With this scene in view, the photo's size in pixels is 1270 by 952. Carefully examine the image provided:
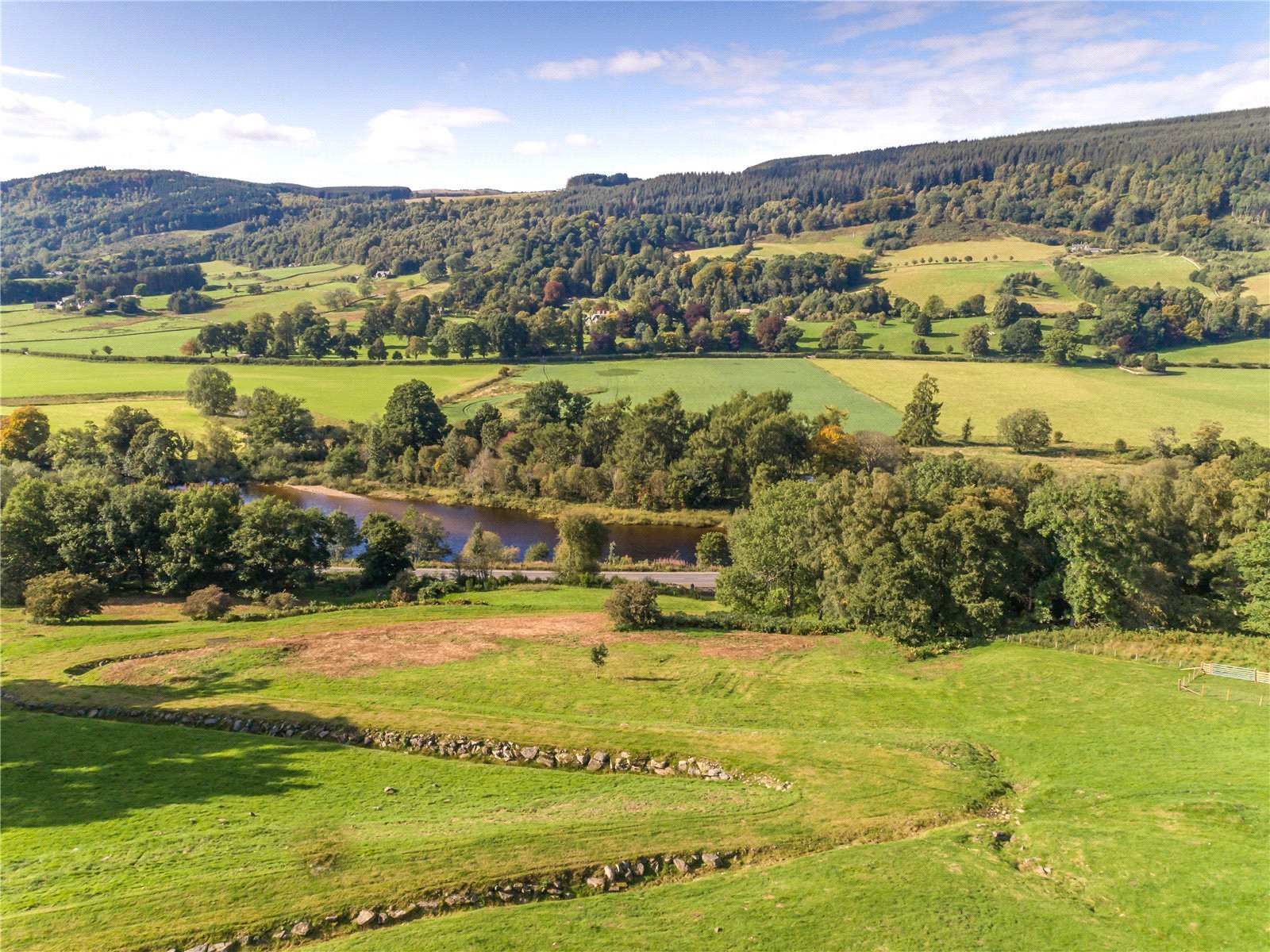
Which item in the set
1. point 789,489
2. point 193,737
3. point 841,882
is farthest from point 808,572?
point 193,737

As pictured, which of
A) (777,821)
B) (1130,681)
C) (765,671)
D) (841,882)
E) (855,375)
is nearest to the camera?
(841,882)

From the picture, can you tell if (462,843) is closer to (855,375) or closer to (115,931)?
(115,931)

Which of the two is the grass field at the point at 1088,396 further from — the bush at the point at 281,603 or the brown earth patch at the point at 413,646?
the bush at the point at 281,603

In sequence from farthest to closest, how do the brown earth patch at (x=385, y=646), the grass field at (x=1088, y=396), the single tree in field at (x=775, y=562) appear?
the grass field at (x=1088, y=396) < the single tree in field at (x=775, y=562) < the brown earth patch at (x=385, y=646)

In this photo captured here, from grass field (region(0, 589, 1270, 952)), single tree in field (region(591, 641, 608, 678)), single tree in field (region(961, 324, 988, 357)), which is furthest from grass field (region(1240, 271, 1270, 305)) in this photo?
single tree in field (region(591, 641, 608, 678))

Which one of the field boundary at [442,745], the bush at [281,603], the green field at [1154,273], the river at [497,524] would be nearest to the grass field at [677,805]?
the field boundary at [442,745]

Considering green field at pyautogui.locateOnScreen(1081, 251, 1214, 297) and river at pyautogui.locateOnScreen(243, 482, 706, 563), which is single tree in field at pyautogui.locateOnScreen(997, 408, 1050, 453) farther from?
green field at pyautogui.locateOnScreen(1081, 251, 1214, 297)
